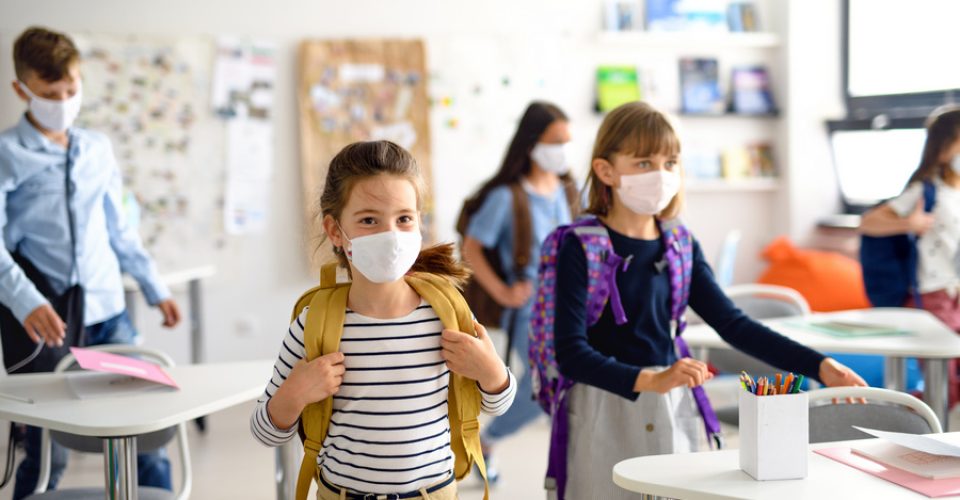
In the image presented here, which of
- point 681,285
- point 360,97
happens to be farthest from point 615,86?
point 681,285

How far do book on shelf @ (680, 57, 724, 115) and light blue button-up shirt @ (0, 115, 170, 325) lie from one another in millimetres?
3397

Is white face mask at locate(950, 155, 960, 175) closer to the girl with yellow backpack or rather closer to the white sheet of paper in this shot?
the white sheet of paper

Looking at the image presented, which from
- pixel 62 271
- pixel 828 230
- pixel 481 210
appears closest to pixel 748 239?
pixel 828 230

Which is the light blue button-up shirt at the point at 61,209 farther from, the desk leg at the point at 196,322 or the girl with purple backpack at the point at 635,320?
the desk leg at the point at 196,322

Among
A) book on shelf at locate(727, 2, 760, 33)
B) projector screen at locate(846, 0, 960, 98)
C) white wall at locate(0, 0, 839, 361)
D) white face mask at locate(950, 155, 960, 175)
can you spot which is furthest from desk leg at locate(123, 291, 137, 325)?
projector screen at locate(846, 0, 960, 98)

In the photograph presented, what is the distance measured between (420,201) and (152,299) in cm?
154

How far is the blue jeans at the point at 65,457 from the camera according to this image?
8.77ft

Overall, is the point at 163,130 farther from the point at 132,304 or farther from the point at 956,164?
the point at 956,164

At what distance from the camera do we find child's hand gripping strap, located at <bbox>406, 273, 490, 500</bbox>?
167 centimetres

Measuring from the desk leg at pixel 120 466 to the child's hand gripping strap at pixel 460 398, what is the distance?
0.72 m

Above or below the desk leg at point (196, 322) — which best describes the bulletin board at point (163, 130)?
above

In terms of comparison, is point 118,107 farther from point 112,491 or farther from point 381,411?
point 381,411

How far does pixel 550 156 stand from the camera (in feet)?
11.7

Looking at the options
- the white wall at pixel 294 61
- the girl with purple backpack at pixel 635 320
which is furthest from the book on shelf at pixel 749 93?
the girl with purple backpack at pixel 635 320
